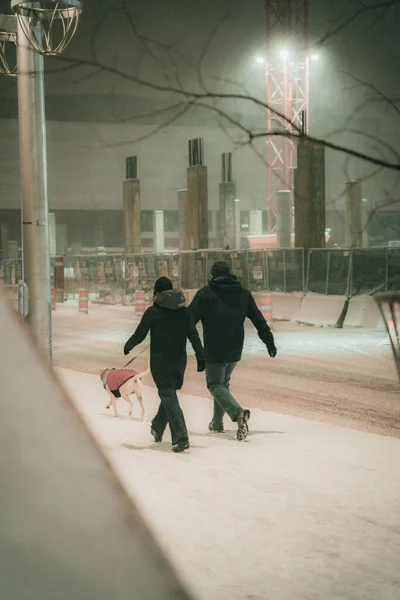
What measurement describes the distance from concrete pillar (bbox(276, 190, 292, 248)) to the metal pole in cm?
3183

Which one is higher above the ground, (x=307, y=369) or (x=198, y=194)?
(x=198, y=194)

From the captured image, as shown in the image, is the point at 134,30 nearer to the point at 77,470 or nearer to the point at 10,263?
the point at 77,470

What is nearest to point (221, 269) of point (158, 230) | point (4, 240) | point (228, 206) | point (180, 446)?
point (180, 446)

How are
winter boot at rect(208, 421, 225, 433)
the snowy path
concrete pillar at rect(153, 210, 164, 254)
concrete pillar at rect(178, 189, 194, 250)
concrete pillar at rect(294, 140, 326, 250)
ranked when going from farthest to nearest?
concrete pillar at rect(153, 210, 164, 254) < concrete pillar at rect(178, 189, 194, 250) < concrete pillar at rect(294, 140, 326, 250) < the snowy path < winter boot at rect(208, 421, 225, 433)

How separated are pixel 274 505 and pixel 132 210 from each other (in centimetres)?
4964

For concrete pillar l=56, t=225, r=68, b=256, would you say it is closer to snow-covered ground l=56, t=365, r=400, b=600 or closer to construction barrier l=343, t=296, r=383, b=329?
construction barrier l=343, t=296, r=383, b=329

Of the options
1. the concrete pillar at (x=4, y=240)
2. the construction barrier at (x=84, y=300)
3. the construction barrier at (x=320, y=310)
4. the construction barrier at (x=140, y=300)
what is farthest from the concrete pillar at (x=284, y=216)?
the concrete pillar at (x=4, y=240)

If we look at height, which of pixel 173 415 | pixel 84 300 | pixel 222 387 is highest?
pixel 222 387

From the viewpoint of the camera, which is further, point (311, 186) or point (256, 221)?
point (256, 221)

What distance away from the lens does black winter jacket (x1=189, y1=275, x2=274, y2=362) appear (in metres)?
8.87

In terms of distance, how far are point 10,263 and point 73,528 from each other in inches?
2151

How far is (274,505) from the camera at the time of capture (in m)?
6.30

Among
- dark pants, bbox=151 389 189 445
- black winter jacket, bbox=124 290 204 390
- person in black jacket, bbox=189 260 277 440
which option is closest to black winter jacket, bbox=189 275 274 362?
person in black jacket, bbox=189 260 277 440

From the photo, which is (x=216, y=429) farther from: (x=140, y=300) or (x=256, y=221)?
(x=256, y=221)
